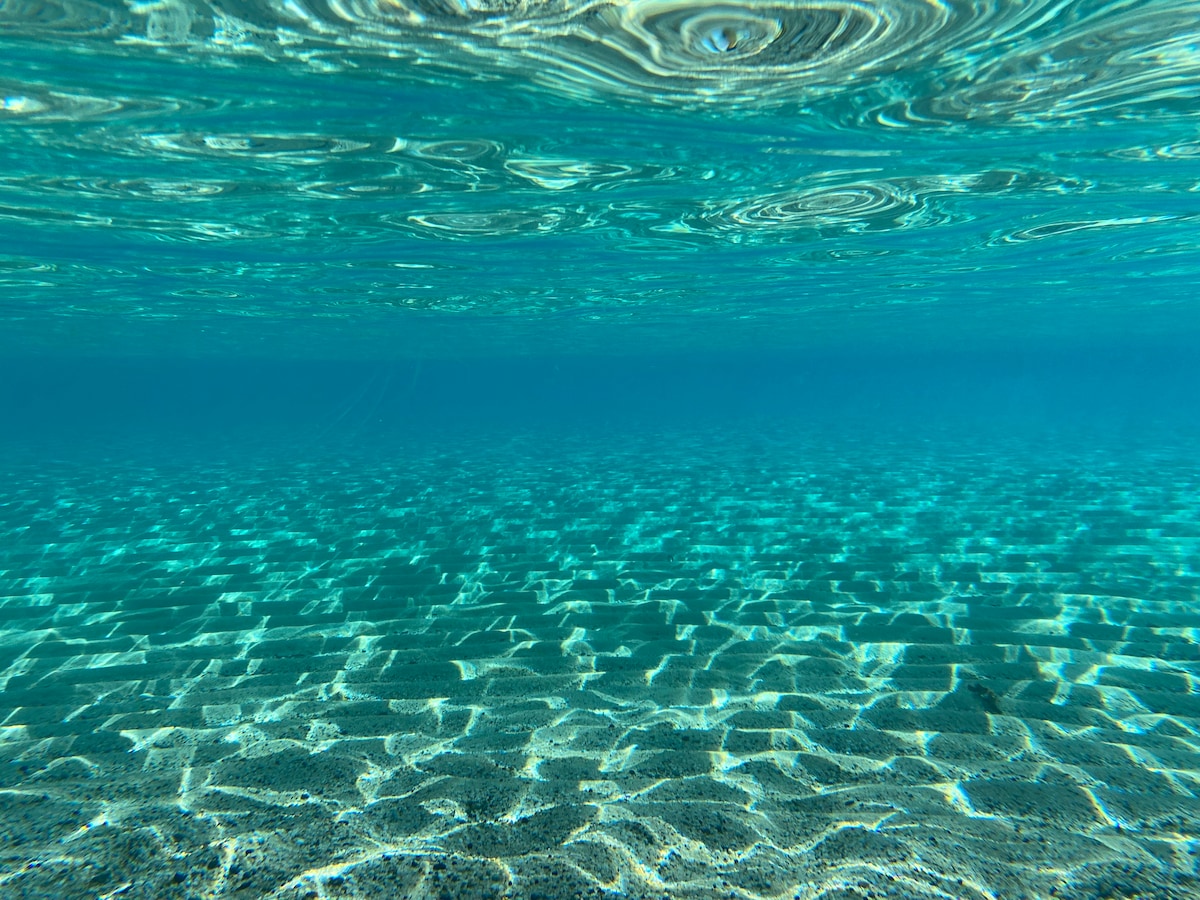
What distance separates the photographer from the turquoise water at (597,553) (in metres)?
3.98

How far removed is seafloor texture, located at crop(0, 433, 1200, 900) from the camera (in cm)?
360

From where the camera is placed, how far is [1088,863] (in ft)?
11.5

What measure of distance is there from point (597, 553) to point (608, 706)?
585 cm

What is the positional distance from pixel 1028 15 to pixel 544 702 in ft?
27.6

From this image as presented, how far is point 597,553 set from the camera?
476 inches

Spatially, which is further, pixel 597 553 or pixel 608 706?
pixel 597 553

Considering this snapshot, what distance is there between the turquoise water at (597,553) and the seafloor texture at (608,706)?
46mm

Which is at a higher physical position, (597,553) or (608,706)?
(608,706)

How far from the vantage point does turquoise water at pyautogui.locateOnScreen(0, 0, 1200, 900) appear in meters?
3.98

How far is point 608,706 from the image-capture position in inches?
246

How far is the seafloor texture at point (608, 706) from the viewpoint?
360cm

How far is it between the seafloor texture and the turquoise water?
5 centimetres

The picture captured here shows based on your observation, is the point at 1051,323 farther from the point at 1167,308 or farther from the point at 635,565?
the point at 635,565

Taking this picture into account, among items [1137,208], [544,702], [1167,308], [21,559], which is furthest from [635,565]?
[1167,308]
